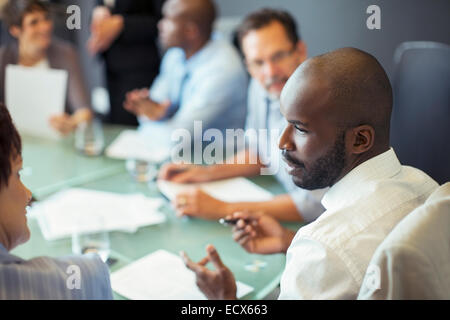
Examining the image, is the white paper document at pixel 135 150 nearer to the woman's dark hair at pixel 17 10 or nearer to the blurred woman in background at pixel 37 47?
the blurred woman in background at pixel 37 47

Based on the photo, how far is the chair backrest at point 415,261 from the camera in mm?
697

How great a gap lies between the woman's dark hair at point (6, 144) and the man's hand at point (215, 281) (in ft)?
1.56

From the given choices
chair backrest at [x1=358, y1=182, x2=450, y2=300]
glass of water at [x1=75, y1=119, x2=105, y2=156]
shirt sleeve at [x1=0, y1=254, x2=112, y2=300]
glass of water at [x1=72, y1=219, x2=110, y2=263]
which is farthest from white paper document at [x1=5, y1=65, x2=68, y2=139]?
chair backrest at [x1=358, y1=182, x2=450, y2=300]

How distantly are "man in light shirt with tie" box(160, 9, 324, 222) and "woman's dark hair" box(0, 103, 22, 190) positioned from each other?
75 centimetres

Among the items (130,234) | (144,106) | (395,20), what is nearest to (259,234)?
(130,234)

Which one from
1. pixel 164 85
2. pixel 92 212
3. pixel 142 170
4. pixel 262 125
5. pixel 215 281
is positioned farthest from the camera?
pixel 164 85

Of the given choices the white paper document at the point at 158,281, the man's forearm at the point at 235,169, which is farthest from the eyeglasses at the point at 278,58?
the white paper document at the point at 158,281

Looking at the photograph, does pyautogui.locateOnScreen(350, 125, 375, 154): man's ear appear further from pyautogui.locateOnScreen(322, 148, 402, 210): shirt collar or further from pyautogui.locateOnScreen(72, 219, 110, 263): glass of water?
pyautogui.locateOnScreen(72, 219, 110, 263): glass of water

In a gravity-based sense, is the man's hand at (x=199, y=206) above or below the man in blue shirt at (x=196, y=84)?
below

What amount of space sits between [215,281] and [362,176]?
1.32 ft

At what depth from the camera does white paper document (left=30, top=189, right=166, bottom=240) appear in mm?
1428

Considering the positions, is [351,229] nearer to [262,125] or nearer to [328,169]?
[328,169]

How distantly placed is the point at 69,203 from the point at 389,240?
1131 mm

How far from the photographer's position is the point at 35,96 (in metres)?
2.03
